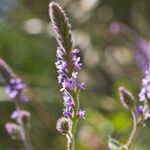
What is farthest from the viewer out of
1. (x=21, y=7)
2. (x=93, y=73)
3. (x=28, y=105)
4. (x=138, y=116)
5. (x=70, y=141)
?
(x=21, y=7)

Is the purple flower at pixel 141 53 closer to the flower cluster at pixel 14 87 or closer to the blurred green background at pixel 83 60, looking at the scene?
the blurred green background at pixel 83 60

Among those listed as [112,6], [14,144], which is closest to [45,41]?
[112,6]

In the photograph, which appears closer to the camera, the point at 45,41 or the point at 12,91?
the point at 12,91

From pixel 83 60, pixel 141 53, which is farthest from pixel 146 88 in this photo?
pixel 83 60

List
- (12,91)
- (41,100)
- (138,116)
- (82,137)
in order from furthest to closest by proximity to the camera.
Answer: (41,100)
(82,137)
(12,91)
(138,116)

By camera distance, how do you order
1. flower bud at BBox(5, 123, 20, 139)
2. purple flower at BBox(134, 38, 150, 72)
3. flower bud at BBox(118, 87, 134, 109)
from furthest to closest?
purple flower at BBox(134, 38, 150, 72) < flower bud at BBox(5, 123, 20, 139) < flower bud at BBox(118, 87, 134, 109)

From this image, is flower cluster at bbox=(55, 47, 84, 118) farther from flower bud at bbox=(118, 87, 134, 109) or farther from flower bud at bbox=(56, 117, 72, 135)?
flower bud at bbox=(118, 87, 134, 109)

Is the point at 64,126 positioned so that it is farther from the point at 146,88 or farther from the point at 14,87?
the point at 14,87

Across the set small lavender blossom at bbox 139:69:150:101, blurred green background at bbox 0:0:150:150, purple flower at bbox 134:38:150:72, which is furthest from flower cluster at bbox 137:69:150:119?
blurred green background at bbox 0:0:150:150

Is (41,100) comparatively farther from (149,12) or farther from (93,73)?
(149,12)
